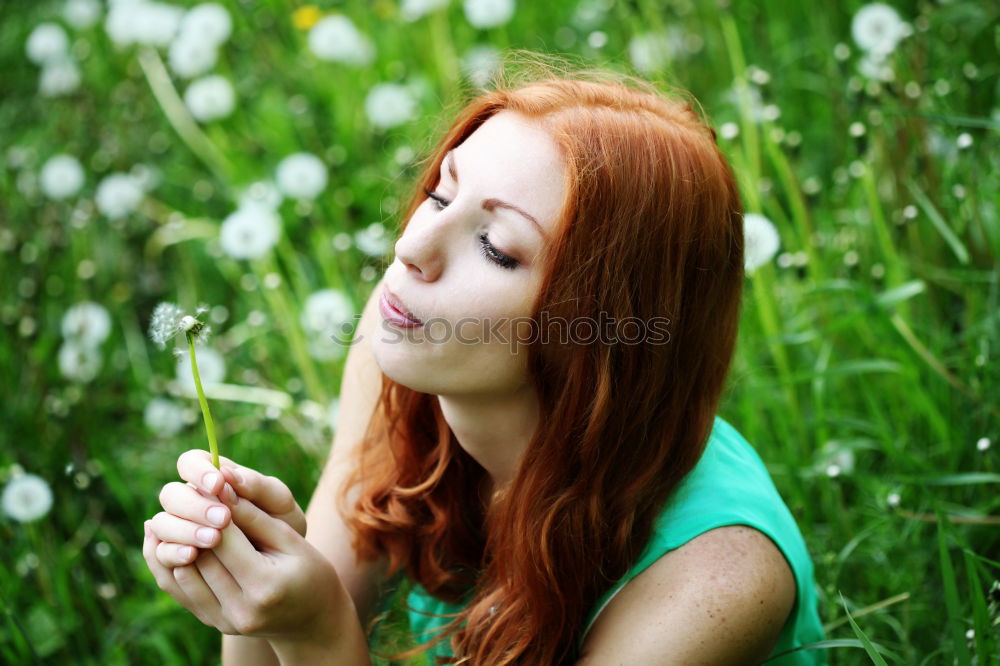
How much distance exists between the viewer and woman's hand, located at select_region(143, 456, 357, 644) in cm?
99

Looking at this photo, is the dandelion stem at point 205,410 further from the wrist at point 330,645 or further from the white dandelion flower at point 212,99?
→ the white dandelion flower at point 212,99

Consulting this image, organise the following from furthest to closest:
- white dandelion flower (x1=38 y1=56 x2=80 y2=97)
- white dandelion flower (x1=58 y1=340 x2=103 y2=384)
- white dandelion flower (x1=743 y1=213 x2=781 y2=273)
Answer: white dandelion flower (x1=38 y1=56 x2=80 y2=97), white dandelion flower (x1=58 y1=340 x2=103 y2=384), white dandelion flower (x1=743 y1=213 x2=781 y2=273)

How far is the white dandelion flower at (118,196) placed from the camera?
7.93ft

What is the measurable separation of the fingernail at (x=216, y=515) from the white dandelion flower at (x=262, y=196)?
1.04m

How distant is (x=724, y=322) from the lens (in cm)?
112

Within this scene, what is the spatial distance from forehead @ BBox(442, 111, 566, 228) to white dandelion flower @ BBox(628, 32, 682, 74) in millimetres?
1097

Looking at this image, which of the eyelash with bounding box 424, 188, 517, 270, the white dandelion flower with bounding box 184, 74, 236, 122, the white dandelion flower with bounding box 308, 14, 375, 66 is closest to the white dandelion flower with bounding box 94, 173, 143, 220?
the white dandelion flower with bounding box 184, 74, 236, 122

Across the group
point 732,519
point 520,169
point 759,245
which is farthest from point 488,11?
point 732,519

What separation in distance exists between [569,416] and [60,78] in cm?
227

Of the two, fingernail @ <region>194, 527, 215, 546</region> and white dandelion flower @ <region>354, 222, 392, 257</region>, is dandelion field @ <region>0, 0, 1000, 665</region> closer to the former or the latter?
white dandelion flower @ <region>354, 222, 392, 257</region>

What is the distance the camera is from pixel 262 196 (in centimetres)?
194

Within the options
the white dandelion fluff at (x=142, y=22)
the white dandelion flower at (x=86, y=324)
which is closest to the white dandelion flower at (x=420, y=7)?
the white dandelion fluff at (x=142, y=22)

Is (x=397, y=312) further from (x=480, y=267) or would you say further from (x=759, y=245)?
(x=759, y=245)

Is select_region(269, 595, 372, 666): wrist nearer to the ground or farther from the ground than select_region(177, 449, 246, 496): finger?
nearer to the ground
